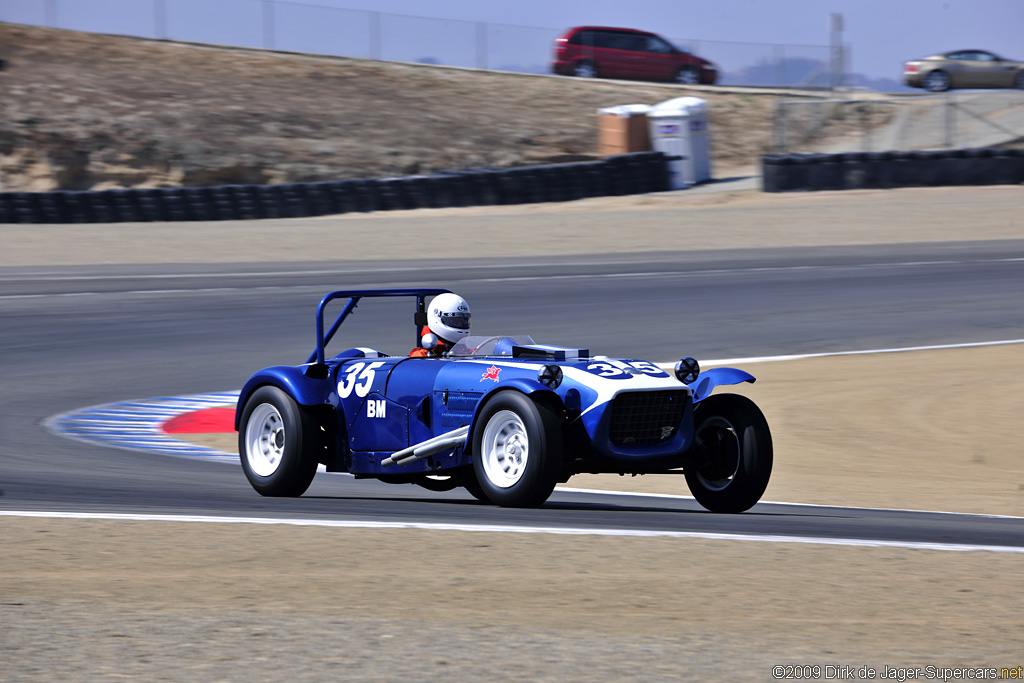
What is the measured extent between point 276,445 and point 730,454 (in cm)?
262

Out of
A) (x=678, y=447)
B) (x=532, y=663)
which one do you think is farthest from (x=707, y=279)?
(x=532, y=663)

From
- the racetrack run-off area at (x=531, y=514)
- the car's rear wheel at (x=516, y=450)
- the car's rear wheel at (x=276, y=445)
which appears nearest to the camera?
the racetrack run-off area at (x=531, y=514)

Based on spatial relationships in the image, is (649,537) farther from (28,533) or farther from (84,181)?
(84,181)

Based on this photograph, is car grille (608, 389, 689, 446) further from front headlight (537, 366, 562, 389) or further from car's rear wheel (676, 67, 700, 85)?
car's rear wheel (676, 67, 700, 85)

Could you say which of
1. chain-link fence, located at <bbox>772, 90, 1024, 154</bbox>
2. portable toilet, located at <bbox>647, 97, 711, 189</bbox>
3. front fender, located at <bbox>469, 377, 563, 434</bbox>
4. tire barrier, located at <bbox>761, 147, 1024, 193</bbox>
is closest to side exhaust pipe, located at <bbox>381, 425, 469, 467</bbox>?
front fender, located at <bbox>469, 377, 563, 434</bbox>

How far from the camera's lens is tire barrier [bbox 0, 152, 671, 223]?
27.7 m

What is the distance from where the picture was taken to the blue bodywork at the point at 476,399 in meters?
7.12

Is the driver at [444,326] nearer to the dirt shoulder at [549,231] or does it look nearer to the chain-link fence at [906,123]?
the dirt shoulder at [549,231]

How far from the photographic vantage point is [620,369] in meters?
7.31

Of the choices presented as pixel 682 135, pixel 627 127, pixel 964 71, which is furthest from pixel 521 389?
pixel 964 71

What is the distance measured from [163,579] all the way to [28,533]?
130 centimetres

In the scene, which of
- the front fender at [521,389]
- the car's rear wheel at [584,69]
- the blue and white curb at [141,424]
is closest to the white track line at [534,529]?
the front fender at [521,389]

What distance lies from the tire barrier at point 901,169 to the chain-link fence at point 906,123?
219 cm

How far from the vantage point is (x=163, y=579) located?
5.69m
